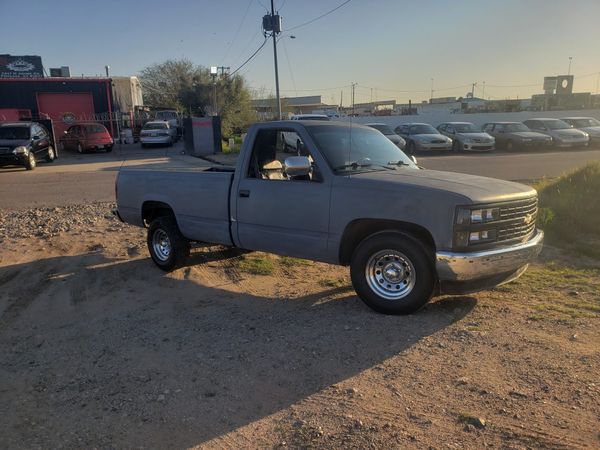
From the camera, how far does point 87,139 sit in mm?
26891

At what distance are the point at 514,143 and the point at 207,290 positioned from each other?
936 inches

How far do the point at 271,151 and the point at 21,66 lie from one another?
49552 millimetres

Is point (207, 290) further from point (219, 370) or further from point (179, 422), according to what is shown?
point (179, 422)

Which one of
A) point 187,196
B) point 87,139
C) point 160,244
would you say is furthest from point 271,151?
point 87,139

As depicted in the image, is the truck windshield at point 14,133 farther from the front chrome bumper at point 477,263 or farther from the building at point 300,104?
the building at point 300,104

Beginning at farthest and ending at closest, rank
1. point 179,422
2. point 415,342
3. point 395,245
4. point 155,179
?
point 155,179 → point 395,245 → point 415,342 → point 179,422

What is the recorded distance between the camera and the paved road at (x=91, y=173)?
12.6m

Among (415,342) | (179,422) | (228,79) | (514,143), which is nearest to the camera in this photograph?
(179,422)

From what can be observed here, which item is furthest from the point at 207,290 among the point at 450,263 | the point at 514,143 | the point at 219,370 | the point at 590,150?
the point at 590,150

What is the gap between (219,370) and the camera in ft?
12.5

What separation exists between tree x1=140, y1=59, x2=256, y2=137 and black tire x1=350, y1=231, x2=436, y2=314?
89.5 feet

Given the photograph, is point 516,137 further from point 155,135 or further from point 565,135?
point 155,135

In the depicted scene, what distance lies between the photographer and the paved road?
41.2 feet

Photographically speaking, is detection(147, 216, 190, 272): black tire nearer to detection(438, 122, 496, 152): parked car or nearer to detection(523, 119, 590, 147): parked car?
detection(438, 122, 496, 152): parked car
